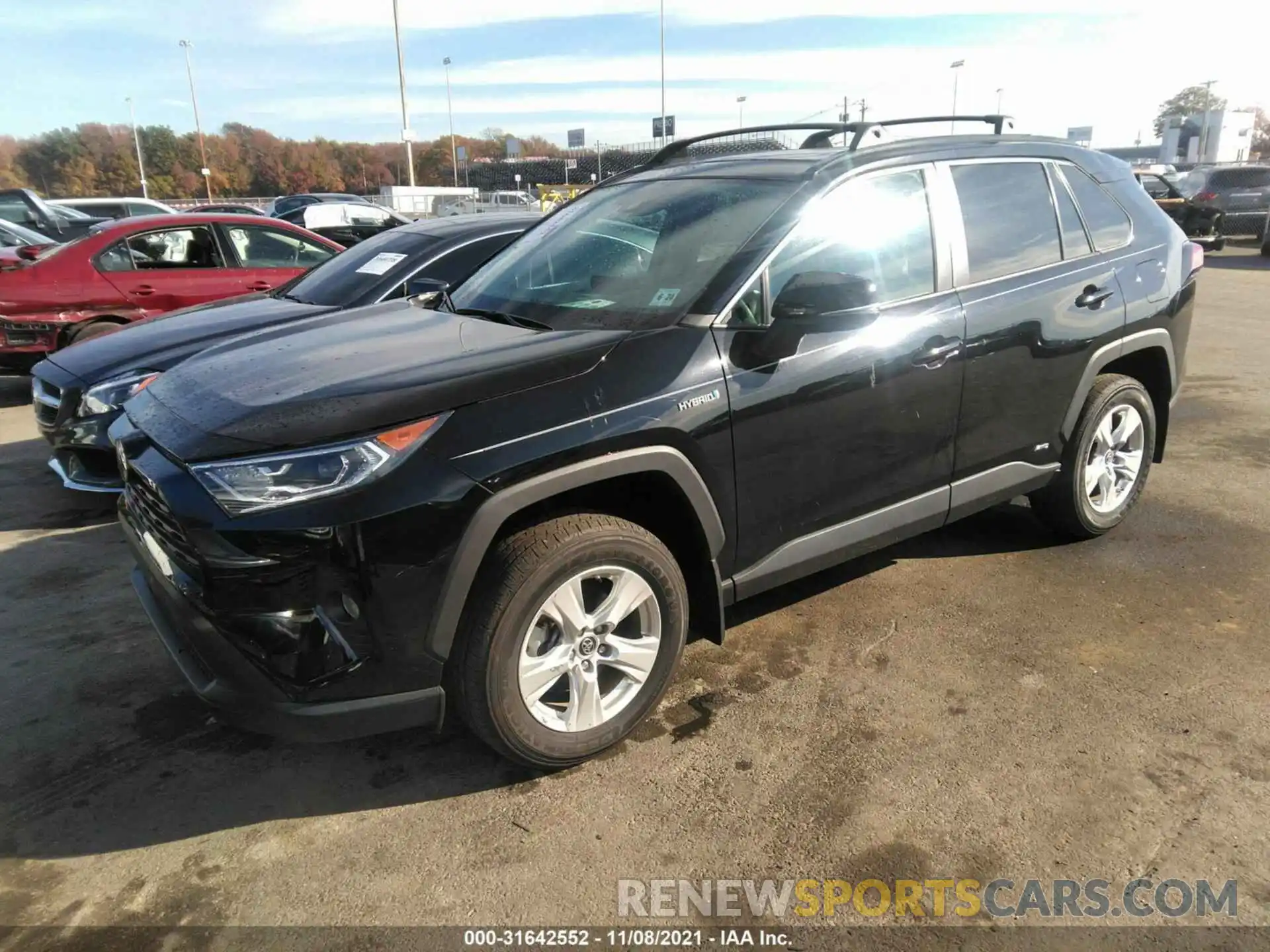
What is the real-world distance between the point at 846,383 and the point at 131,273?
667 centimetres

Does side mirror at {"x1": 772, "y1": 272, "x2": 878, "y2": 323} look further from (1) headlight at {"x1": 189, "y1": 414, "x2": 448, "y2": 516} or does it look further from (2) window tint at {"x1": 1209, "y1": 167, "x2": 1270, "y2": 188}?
(2) window tint at {"x1": 1209, "y1": 167, "x2": 1270, "y2": 188}

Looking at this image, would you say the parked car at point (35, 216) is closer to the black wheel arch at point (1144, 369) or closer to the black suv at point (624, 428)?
the black suv at point (624, 428)

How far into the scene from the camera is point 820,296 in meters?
2.86

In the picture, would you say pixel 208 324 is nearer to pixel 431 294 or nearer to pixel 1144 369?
pixel 431 294

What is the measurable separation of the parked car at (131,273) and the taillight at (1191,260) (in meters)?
6.36

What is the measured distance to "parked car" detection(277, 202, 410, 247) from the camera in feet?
54.1

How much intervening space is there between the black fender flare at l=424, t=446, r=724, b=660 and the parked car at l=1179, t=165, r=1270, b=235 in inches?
878

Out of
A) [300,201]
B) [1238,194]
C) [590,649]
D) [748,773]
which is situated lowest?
[748,773]

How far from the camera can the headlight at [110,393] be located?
4621mm

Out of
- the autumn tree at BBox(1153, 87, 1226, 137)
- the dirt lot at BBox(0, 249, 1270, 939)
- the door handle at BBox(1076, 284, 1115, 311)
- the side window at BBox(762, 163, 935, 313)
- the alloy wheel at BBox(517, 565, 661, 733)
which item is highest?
the autumn tree at BBox(1153, 87, 1226, 137)

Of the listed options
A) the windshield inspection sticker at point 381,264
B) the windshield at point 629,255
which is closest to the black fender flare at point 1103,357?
the windshield at point 629,255

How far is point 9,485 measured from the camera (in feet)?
18.4

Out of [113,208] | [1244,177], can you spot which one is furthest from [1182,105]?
[113,208]

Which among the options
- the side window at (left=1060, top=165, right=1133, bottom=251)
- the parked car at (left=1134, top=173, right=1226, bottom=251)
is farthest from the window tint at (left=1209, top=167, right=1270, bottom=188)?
the side window at (left=1060, top=165, right=1133, bottom=251)
